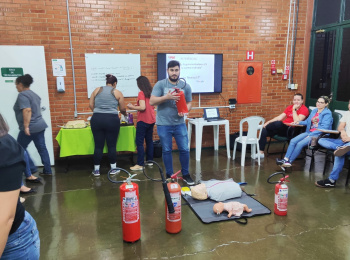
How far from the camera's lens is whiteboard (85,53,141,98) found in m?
4.73

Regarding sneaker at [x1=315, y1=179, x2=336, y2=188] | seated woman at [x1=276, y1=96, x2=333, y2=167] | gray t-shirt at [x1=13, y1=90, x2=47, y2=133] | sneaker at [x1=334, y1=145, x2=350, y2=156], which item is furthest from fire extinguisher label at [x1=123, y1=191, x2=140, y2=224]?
seated woman at [x1=276, y1=96, x2=333, y2=167]

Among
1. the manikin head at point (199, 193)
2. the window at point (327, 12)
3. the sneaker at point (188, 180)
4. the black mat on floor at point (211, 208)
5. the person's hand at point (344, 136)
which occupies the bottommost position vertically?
the black mat on floor at point (211, 208)

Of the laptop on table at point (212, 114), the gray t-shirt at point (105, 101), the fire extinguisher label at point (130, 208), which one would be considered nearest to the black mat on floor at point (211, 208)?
the fire extinguisher label at point (130, 208)

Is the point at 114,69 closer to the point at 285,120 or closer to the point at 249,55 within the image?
the point at 249,55

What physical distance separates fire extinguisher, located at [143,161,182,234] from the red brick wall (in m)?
2.92

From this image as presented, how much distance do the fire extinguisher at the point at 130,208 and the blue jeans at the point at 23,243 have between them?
3.24ft

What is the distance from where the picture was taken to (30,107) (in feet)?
11.7

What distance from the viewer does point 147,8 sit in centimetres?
482

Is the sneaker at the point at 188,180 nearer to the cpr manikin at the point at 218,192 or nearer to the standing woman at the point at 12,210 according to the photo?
the cpr manikin at the point at 218,192

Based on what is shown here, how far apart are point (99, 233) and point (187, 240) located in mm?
804

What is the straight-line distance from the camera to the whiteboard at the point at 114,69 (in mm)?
4730

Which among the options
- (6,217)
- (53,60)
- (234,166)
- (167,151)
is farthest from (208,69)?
(6,217)

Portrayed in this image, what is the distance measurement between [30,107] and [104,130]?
95 centimetres

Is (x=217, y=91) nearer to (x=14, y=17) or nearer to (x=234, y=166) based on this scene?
(x=234, y=166)
